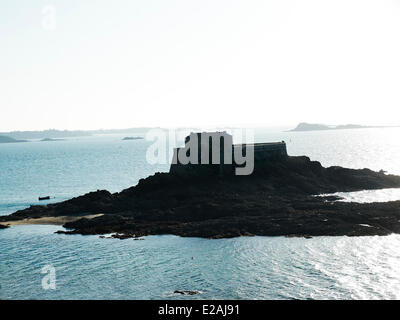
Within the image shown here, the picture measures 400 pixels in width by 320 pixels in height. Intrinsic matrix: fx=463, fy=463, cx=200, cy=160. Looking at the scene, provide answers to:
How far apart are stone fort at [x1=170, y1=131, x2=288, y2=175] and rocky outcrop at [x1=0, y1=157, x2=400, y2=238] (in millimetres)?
1759

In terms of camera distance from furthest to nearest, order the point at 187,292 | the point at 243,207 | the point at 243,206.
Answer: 1. the point at 243,206
2. the point at 243,207
3. the point at 187,292

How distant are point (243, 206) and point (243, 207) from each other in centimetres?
30

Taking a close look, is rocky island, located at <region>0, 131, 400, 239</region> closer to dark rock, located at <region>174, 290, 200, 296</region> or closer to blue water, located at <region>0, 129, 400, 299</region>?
blue water, located at <region>0, 129, 400, 299</region>

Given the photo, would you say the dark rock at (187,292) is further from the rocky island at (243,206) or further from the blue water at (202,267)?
the rocky island at (243,206)

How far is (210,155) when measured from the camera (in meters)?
67.4

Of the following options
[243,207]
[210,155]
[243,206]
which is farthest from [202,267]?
[210,155]

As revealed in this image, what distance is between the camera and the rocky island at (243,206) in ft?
155

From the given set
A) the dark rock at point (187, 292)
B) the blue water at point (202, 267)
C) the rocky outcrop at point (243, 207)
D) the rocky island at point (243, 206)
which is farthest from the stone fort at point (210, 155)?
the dark rock at point (187, 292)

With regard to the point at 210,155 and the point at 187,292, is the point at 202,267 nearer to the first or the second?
the point at 187,292

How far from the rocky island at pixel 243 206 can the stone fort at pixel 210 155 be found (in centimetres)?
49

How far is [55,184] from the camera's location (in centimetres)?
10806

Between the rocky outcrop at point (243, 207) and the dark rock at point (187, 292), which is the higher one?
the rocky outcrop at point (243, 207)

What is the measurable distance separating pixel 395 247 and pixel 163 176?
3461cm
